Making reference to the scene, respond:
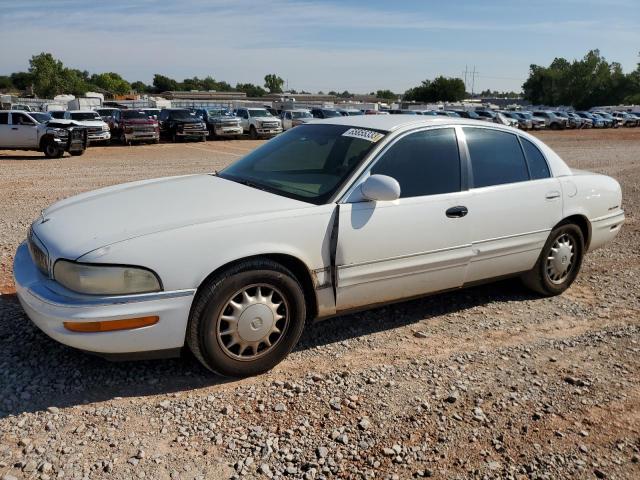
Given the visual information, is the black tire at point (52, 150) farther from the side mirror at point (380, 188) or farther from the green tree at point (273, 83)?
the green tree at point (273, 83)

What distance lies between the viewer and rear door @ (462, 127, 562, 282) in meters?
4.36

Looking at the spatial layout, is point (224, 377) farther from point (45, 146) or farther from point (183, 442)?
point (45, 146)

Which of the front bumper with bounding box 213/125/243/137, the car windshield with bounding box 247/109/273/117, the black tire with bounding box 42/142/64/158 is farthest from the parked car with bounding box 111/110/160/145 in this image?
the black tire with bounding box 42/142/64/158

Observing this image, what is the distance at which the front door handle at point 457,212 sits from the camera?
13.6 feet

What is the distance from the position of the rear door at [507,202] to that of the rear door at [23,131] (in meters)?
17.6

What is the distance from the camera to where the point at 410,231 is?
393 cm

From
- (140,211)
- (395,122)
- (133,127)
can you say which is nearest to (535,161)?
(395,122)

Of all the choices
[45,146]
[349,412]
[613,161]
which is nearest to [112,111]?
[45,146]

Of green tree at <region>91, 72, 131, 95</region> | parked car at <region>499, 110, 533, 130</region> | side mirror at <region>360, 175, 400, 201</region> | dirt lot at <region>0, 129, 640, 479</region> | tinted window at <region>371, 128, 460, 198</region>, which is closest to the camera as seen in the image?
dirt lot at <region>0, 129, 640, 479</region>

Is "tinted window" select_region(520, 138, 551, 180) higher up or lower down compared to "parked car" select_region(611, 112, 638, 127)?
lower down

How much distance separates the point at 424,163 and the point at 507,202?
816mm

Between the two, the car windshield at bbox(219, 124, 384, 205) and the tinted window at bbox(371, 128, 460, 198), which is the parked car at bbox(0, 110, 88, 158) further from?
the tinted window at bbox(371, 128, 460, 198)

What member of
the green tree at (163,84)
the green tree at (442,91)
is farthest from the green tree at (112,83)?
the green tree at (442,91)

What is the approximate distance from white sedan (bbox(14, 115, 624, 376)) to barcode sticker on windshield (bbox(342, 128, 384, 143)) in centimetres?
2
